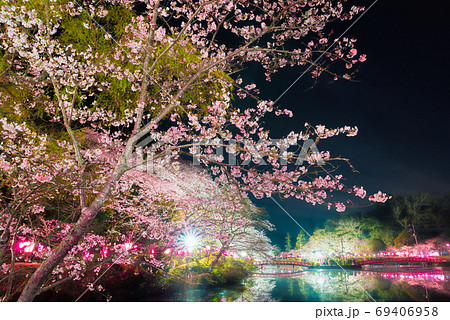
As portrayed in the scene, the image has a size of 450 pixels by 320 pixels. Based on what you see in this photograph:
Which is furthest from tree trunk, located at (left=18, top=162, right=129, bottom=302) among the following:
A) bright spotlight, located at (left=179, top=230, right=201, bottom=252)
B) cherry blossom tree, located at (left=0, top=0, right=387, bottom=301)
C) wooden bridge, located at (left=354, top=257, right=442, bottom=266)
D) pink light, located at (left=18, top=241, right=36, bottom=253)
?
wooden bridge, located at (left=354, top=257, right=442, bottom=266)

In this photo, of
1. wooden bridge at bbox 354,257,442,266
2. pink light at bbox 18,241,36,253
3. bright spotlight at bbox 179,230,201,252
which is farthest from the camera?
wooden bridge at bbox 354,257,442,266

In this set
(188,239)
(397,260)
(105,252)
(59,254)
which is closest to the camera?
(59,254)

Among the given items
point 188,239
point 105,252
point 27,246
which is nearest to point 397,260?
point 188,239

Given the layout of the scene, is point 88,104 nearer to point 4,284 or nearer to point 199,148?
point 199,148

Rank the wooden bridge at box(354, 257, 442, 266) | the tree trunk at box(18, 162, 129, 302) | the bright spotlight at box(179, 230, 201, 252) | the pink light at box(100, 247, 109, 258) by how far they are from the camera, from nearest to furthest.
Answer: the tree trunk at box(18, 162, 129, 302)
the pink light at box(100, 247, 109, 258)
the bright spotlight at box(179, 230, 201, 252)
the wooden bridge at box(354, 257, 442, 266)

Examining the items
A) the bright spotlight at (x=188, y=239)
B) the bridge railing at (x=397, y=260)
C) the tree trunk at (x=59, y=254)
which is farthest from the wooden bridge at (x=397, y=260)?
the tree trunk at (x=59, y=254)

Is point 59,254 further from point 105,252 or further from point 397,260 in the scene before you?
point 397,260

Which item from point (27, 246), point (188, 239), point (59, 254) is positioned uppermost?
point (188, 239)

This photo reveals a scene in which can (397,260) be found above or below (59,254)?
below

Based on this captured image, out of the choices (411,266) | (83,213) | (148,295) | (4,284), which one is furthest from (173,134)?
(411,266)

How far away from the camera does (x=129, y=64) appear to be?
538 cm

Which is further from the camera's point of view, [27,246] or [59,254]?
→ [27,246]

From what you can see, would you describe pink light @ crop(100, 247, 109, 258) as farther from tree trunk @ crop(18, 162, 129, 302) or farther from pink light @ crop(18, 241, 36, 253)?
tree trunk @ crop(18, 162, 129, 302)

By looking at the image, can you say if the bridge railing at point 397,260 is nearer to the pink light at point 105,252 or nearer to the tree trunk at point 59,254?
the pink light at point 105,252
